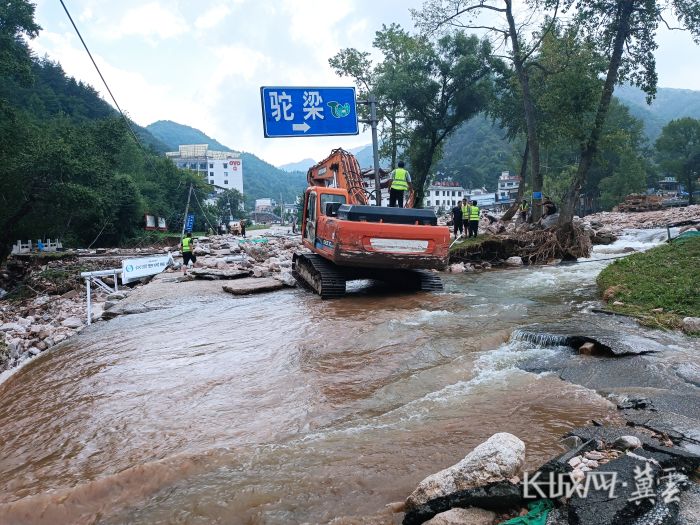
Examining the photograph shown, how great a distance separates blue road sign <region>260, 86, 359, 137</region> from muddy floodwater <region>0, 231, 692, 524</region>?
201 inches

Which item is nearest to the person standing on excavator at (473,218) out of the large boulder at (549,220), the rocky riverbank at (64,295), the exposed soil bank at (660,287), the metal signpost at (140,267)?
the large boulder at (549,220)

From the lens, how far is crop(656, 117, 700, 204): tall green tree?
61594mm

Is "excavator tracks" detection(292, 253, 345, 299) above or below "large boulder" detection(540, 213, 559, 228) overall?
below

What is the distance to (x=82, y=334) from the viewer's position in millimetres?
8344

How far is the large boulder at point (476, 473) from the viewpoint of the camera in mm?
2498

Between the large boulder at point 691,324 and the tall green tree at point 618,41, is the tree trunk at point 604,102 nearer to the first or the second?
the tall green tree at point 618,41

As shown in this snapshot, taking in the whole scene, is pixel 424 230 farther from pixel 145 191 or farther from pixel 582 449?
pixel 145 191

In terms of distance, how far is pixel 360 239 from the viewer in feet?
29.5

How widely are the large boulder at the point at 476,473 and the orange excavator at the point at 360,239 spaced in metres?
6.49

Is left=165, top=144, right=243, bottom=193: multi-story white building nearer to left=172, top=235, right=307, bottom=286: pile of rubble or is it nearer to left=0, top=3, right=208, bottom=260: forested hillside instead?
left=0, top=3, right=208, bottom=260: forested hillside

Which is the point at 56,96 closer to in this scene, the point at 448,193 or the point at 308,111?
the point at 308,111

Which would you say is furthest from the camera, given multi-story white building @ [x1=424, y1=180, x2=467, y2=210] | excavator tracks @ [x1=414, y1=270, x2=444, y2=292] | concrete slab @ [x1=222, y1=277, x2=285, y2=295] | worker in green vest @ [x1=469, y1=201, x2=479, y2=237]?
multi-story white building @ [x1=424, y1=180, x2=467, y2=210]

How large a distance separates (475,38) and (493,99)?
3.59 m

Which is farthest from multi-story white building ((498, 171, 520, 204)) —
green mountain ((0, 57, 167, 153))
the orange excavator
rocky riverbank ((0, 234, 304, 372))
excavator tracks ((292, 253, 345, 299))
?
excavator tracks ((292, 253, 345, 299))
